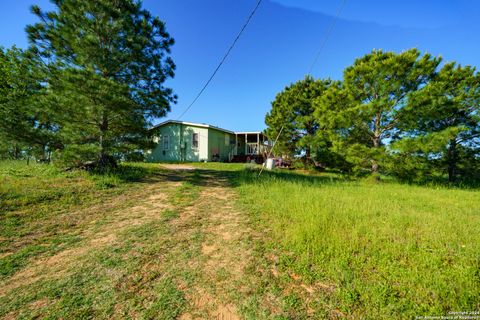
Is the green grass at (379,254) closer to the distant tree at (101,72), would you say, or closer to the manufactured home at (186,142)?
the distant tree at (101,72)

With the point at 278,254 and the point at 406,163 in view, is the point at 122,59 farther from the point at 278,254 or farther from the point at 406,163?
the point at 406,163

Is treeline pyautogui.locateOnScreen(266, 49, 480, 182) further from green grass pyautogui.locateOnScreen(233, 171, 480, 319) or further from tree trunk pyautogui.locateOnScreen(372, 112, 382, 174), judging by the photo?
green grass pyautogui.locateOnScreen(233, 171, 480, 319)

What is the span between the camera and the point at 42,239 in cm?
313

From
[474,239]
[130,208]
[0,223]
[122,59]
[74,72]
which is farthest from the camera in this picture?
[122,59]

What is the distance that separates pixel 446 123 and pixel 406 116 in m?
4.02

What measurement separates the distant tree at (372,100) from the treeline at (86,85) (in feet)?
29.5

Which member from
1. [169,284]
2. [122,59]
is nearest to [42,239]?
[169,284]

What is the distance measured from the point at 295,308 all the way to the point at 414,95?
34.9 ft

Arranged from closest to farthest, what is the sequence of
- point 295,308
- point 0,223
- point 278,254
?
1. point 295,308
2. point 278,254
3. point 0,223

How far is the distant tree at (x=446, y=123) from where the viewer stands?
8297 mm

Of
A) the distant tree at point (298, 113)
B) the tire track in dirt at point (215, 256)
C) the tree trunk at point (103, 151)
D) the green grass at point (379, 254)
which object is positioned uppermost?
Answer: the distant tree at point (298, 113)

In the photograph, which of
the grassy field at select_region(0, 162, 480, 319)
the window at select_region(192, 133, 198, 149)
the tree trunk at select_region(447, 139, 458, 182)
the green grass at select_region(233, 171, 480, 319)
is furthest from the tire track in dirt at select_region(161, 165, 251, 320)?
the window at select_region(192, 133, 198, 149)

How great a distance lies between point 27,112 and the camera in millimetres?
6629

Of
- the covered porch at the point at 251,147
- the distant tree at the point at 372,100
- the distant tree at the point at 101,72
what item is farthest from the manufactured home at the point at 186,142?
the distant tree at the point at 101,72
